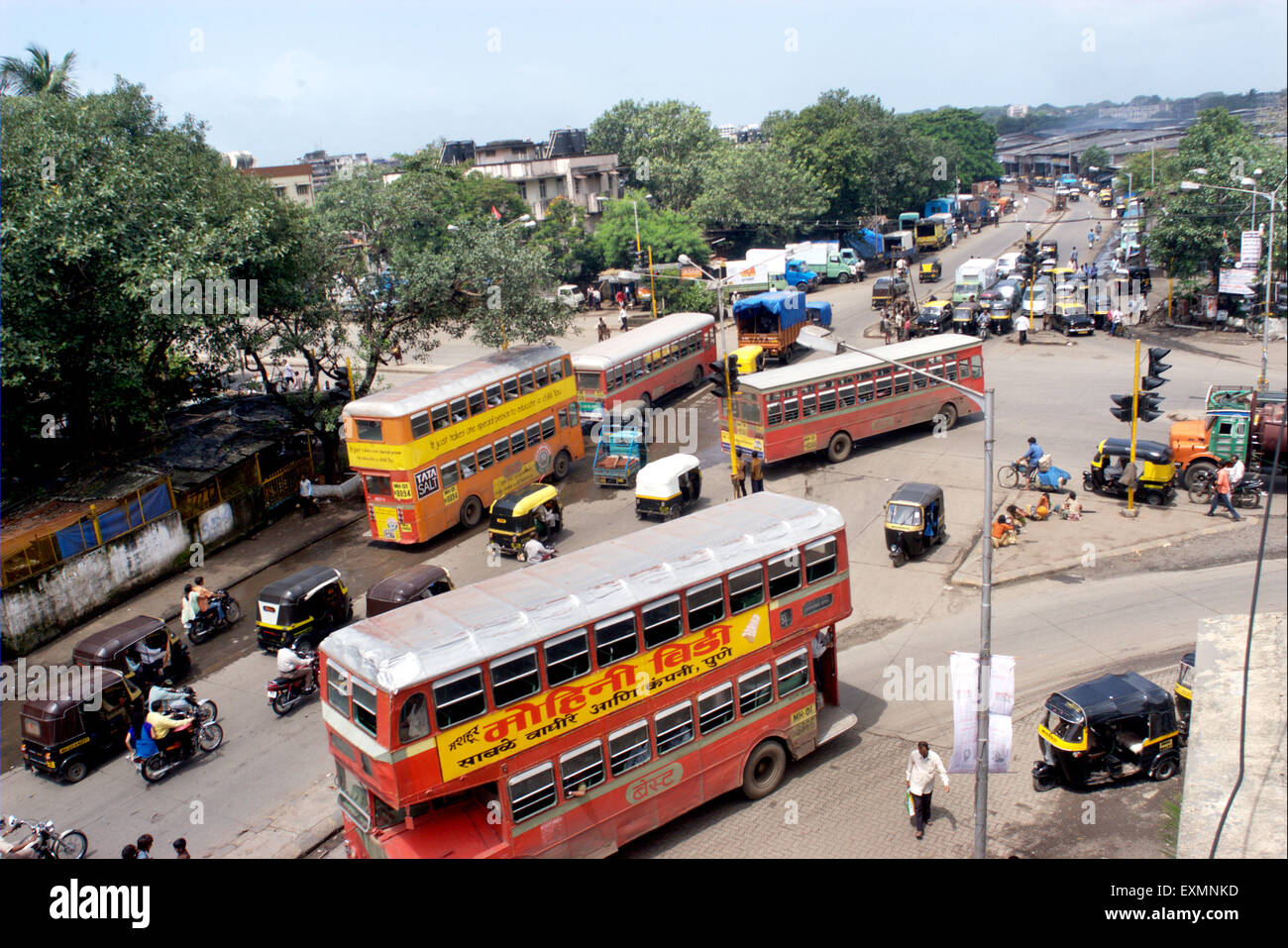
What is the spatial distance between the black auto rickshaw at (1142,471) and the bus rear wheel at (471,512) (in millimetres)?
16878

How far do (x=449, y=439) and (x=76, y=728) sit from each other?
38.7 ft

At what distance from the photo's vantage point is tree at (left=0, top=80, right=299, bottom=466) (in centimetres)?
2395

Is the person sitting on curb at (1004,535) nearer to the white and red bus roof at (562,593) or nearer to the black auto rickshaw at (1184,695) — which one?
the black auto rickshaw at (1184,695)

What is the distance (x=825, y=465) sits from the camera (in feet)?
103

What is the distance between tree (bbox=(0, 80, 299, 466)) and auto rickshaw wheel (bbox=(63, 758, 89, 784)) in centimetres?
990

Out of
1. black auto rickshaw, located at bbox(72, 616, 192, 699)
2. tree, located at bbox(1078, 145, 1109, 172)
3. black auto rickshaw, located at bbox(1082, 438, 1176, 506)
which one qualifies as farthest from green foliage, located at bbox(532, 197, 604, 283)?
tree, located at bbox(1078, 145, 1109, 172)

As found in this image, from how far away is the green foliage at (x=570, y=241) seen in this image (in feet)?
218

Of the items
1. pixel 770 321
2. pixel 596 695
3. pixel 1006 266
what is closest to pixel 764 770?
pixel 596 695

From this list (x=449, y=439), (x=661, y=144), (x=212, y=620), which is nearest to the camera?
(x=212, y=620)

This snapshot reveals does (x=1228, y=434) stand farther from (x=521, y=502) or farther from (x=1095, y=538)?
(x=521, y=502)

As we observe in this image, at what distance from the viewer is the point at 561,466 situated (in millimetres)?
32156

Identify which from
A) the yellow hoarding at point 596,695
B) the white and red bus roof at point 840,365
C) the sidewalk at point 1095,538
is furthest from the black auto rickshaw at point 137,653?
the sidewalk at point 1095,538
